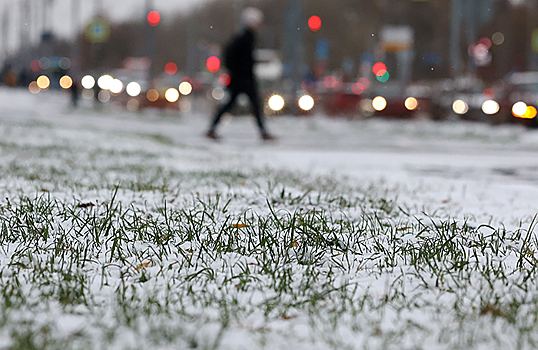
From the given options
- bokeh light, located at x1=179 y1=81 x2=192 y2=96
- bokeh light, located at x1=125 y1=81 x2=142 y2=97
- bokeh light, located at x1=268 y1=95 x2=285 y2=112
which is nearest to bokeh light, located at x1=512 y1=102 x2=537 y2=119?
bokeh light, located at x1=268 y1=95 x2=285 y2=112

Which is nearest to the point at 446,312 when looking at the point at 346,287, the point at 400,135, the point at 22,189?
the point at 346,287

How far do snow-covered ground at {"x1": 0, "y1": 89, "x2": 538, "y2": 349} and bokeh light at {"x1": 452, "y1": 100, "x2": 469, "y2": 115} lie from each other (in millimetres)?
11429

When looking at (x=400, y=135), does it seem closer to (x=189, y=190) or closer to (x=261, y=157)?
(x=261, y=157)

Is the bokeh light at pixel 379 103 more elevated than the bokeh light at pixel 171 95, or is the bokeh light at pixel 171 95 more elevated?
the bokeh light at pixel 171 95

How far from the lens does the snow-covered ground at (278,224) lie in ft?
7.22

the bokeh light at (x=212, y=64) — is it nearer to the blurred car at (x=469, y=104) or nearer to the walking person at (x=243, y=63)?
the blurred car at (x=469, y=104)

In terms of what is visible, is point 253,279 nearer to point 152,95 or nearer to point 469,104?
point 469,104

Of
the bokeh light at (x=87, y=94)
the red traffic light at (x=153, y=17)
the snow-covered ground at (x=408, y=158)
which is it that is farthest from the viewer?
the bokeh light at (x=87, y=94)

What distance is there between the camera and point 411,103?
68.2 ft

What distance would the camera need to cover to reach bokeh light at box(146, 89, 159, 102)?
2498 centimetres

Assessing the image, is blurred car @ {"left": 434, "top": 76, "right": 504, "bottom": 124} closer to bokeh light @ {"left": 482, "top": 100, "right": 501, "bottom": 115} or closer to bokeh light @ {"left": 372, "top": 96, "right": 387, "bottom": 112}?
bokeh light @ {"left": 482, "top": 100, "right": 501, "bottom": 115}

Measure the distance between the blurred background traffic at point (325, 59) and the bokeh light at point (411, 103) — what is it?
38 millimetres

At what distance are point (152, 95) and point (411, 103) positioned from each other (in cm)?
1018

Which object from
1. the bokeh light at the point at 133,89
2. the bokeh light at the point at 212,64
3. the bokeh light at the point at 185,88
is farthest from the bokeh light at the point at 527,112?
the bokeh light at the point at 212,64
